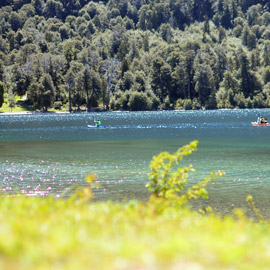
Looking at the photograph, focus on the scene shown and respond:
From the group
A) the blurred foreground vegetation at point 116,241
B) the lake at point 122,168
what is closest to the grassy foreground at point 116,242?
the blurred foreground vegetation at point 116,241

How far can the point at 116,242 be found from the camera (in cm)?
720

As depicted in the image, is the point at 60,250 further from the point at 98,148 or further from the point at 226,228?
the point at 98,148

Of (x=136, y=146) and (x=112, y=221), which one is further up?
(x=112, y=221)

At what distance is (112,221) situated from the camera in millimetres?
8555

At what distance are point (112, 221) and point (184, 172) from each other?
5.45 m

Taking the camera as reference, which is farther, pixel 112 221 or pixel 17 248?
pixel 112 221

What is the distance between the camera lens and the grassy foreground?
250 inches

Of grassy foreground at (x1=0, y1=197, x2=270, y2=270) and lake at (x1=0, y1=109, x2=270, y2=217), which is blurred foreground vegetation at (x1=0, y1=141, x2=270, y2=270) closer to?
grassy foreground at (x1=0, y1=197, x2=270, y2=270)

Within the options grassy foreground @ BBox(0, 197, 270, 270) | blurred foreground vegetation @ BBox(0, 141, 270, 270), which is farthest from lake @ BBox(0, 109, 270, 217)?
grassy foreground @ BBox(0, 197, 270, 270)

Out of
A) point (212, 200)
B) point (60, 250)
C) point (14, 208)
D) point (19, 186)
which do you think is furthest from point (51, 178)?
point (60, 250)

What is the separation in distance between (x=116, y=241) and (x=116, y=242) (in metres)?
0.09

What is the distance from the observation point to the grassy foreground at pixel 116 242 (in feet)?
20.8

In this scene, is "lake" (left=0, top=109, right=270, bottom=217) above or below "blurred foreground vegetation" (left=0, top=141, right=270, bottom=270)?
below

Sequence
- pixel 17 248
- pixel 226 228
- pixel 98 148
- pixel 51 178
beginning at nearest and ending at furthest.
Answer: pixel 17 248 < pixel 226 228 < pixel 51 178 < pixel 98 148
